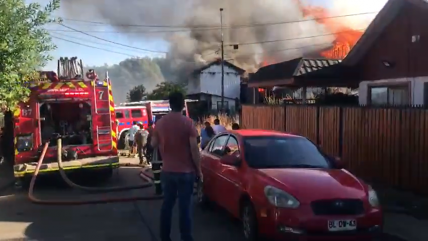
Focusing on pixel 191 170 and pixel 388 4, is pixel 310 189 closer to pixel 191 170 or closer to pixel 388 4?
pixel 191 170

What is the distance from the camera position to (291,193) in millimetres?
5410

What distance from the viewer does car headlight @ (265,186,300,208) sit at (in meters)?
5.35

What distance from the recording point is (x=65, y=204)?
8688 mm

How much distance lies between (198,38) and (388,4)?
1579 inches

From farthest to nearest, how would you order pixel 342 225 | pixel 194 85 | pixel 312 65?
Answer: pixel 194 85 < pixel 312 65 < pixel 342 225

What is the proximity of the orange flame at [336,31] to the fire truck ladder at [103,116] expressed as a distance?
3759 centimetres

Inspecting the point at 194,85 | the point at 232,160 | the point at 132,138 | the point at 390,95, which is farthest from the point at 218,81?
the point at 232,160

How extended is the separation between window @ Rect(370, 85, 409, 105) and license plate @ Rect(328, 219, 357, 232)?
802cm

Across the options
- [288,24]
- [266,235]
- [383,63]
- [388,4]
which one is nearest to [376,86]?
[383,63]

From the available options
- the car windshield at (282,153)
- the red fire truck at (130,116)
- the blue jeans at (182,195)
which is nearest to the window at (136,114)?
the red fire truck at (130,116)

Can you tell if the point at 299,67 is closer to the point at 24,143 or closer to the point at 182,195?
the point at 24,143

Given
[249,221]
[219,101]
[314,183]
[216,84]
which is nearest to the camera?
[314,183]

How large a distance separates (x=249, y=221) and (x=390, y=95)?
8887 millimetres

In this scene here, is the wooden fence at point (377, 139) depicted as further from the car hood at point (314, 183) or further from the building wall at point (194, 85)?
the building wall at point (194, 85)
